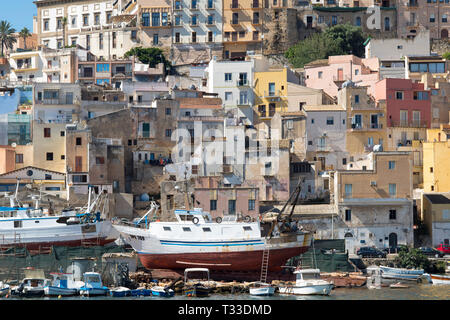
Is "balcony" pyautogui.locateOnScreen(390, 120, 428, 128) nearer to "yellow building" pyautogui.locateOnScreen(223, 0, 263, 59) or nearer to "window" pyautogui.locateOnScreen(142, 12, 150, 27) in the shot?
"yellow building" pyautogui.locateOnScreen(223, 0, 263, 59)

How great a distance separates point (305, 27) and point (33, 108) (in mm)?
33314

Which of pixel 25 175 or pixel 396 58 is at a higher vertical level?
pixel 396 58

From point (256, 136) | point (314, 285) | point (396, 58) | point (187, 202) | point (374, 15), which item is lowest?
point (314, 285)

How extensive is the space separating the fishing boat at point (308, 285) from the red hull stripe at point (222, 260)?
4.65m

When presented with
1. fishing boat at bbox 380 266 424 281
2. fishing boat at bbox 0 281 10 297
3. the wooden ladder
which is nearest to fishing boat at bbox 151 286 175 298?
fishing boat at bbox 0 281 10 297

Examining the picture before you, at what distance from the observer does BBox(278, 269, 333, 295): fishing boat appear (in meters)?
43.6

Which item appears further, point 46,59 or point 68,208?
point 46,59

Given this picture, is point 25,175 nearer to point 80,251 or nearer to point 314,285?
point 80,251

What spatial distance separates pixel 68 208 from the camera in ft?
194

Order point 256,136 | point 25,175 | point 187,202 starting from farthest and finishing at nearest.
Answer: point 256,136
point 25,175
point 187,202

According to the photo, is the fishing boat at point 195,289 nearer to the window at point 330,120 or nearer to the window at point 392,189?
the window at point 392,189

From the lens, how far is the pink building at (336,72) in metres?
77.9

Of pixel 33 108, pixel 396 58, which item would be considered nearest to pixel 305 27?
pixel 396 58

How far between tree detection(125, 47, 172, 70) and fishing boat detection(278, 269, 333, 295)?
154 ft
